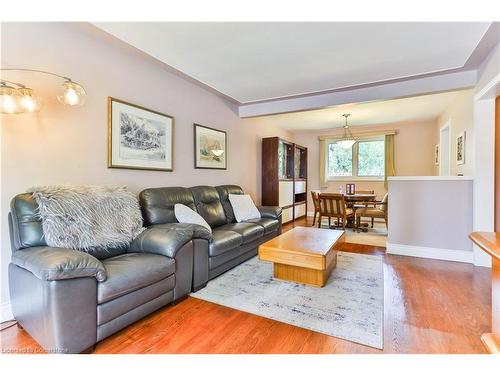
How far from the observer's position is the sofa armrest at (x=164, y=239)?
6.77 feet

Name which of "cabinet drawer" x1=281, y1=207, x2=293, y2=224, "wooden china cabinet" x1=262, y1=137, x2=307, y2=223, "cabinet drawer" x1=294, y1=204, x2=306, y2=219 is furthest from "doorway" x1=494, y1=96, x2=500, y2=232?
"cabinet drawer" x1=294, y1=204, x2=306, y2=219

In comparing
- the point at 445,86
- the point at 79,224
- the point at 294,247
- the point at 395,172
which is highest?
the point at 445,86

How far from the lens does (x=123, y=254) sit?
7.01 feet

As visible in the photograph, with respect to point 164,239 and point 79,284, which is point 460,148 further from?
point 79,284

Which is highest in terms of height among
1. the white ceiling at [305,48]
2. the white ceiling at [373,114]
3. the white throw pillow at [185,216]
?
the white ceiling at [373,114]

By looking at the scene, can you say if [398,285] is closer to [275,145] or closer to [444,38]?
[444,38]

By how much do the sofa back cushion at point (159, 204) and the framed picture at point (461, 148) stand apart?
418 cm

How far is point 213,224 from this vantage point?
11.1ft

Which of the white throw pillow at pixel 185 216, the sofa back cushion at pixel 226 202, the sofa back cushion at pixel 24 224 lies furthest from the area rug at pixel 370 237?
the sofa back cushion at pixel 24 224

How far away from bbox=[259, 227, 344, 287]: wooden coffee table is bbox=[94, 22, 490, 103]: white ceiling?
197cm

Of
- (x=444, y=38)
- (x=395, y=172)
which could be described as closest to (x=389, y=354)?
(x=444, y=38)

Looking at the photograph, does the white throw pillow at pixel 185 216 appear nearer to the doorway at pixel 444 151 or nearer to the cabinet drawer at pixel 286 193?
the cabinet drawer at pixel 286 193

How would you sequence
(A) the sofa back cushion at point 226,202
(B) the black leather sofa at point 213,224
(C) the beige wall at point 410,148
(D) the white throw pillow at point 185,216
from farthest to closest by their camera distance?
(C) the beige wall at point 410,148 → (A) the sofa back cushion at point 226,202 → (D) the white throw pillow at point 185,216 → (B) the black leather sofa at point 213,224

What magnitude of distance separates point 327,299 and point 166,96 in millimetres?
2960
